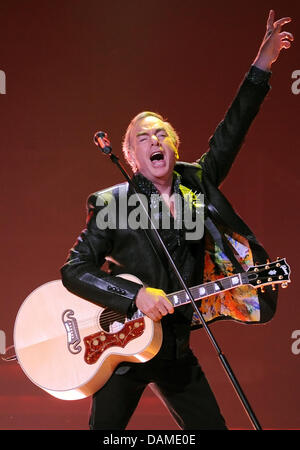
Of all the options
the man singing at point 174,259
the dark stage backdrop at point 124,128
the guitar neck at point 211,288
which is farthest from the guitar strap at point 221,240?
the dark stage backdrop at point 124,128

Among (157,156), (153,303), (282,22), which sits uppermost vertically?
(282,22)

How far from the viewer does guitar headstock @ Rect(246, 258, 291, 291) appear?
2.43 metres

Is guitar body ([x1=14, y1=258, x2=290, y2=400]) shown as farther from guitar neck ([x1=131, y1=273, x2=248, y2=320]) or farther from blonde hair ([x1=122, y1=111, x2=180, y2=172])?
blonde hair ([x1=122, y1=111, x2=180, y2=172])

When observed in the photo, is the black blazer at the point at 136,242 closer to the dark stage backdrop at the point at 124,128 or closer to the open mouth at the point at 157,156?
the open mouth at the point at 157,156

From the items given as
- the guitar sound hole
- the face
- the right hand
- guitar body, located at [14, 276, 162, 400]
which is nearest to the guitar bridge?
guitar body, located at [14, 276, 162, 400]

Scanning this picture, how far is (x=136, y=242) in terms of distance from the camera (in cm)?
276

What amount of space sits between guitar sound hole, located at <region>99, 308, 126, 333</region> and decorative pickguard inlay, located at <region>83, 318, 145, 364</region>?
0.06ft

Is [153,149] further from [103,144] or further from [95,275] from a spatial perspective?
[95,275]

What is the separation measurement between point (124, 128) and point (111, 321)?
2.14 metres

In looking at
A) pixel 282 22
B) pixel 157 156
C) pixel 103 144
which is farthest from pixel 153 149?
pixel 282 22

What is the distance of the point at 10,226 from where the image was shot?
4574mm

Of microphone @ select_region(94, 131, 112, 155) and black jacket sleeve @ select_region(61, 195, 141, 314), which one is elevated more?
microphone @ select_region(94, 131, 112, 155)

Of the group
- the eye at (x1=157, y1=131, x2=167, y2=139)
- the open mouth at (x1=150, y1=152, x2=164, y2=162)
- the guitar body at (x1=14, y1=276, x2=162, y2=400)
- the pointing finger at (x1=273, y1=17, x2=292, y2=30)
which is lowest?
the guitar body at (x1=14, y1=276, x2=162, y2=400)

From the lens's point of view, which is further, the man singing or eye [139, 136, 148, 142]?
eye [139, 136, 148, 142]
